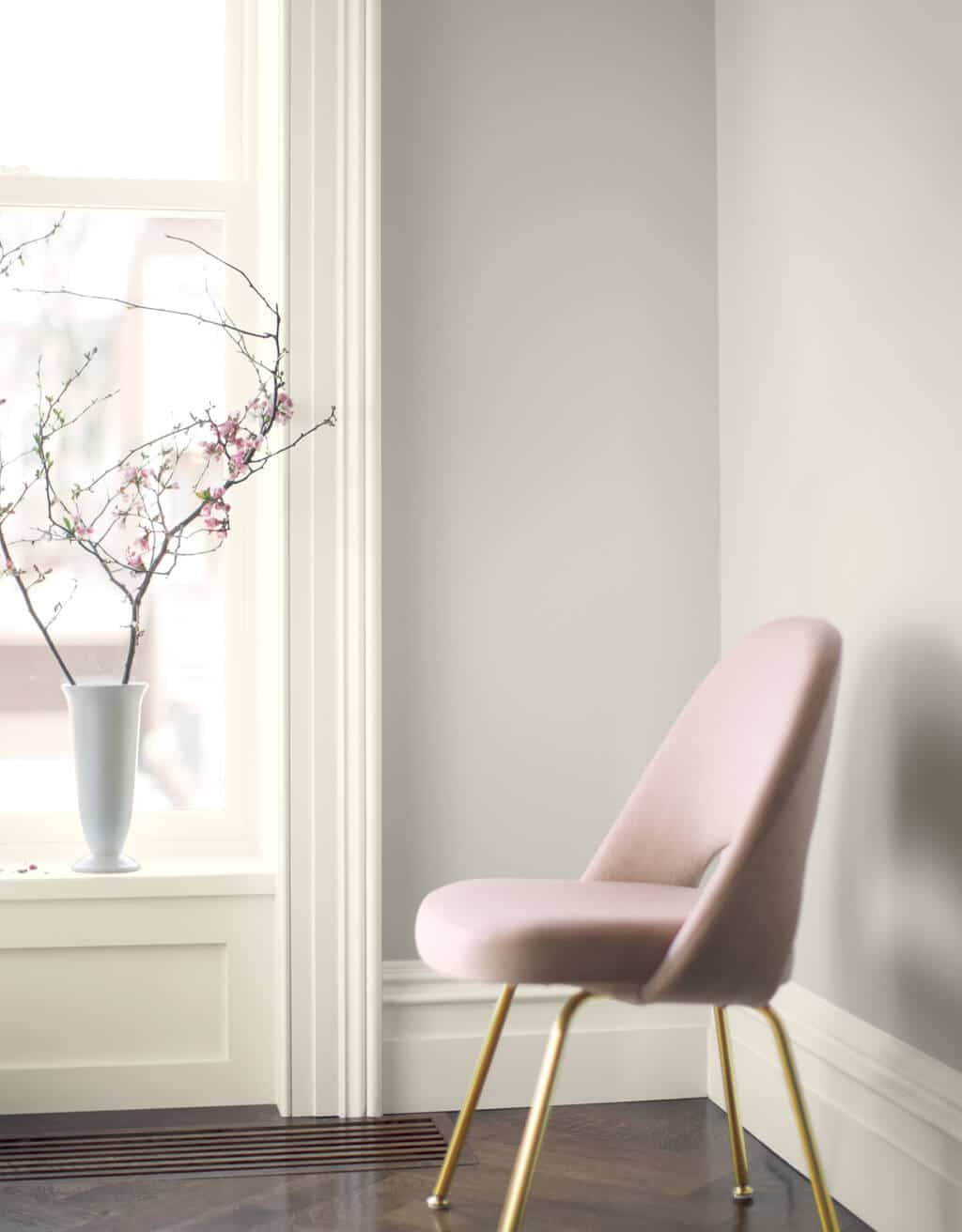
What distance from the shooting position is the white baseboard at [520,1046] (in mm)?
2451

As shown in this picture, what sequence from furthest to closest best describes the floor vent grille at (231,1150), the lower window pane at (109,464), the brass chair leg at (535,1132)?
the lower window pane at (109,464) → the floor vent grille at (231,1150) → the brass chair leg at (535,1132)

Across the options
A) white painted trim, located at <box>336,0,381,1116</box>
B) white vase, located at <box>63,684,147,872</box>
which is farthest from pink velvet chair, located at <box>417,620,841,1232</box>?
white vase, located at <box>63,684,147,872</box>

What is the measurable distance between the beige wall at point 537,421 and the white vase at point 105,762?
0.46 metres

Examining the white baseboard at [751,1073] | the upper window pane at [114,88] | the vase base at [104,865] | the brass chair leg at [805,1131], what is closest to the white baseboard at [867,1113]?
the white baseboard at [751,1073]

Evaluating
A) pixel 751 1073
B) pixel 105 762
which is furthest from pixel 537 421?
pixel 751 1073

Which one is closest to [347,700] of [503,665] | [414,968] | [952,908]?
[503,665]

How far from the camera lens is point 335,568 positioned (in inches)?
95.3

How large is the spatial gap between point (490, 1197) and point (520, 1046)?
48cm

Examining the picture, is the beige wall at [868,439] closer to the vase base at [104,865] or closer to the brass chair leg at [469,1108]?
the brass chair leg at [469,1108]

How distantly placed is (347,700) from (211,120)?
4.09ft

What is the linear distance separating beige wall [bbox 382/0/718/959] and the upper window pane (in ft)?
1.54

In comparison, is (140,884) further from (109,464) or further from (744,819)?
(744,819)

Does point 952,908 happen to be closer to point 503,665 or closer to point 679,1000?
point 679,1000

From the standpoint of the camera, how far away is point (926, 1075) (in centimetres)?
181
